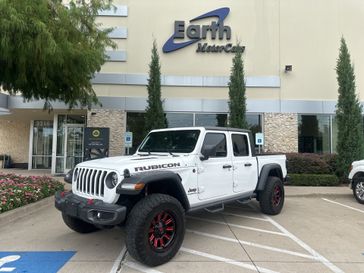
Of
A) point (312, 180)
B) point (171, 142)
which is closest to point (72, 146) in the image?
point (312, 180)

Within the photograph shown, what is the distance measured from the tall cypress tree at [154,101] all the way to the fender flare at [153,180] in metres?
9.14

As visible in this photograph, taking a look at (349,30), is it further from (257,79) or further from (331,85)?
(257,79)

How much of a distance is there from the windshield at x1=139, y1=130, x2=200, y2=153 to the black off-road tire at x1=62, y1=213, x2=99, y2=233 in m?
1.77

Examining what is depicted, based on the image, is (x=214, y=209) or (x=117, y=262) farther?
(x=214, y=209)

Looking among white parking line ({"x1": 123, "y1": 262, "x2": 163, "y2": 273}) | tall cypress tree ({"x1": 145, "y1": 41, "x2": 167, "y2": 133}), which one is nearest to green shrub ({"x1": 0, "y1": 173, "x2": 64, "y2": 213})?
white parking line ({"x1": 123, "y1": 262, "x2": 163, "y2": 273})

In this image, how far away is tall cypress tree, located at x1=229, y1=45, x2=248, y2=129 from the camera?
14.0 meters

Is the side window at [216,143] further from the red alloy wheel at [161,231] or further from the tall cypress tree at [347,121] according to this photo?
the tall cypress tree at [347,121]

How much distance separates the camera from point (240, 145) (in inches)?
263

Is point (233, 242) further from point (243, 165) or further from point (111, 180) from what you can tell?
point (111, 180)

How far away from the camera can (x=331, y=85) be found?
598 inches

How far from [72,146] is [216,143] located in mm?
12146

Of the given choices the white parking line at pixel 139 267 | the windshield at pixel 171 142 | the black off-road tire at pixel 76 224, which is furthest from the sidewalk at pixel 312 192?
the white parking line at pixel 139 267

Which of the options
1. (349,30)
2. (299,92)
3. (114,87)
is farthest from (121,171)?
(349,30)

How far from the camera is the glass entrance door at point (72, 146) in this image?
16172 millimetres
